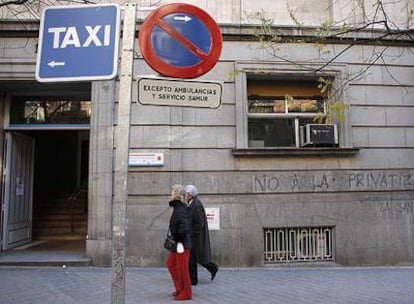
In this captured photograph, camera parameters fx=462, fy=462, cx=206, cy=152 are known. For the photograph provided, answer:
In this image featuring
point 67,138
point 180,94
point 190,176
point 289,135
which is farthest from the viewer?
point 67,138

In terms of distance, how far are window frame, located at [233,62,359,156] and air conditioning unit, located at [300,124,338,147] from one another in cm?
16

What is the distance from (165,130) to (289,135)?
294cm

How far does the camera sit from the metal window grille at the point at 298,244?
10.1 m

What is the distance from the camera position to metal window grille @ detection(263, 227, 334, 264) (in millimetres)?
10125

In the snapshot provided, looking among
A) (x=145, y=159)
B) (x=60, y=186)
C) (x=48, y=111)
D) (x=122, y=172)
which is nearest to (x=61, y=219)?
(x=60, y=186)

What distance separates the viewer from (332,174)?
1027 cm

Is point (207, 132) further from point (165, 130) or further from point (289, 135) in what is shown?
point (289, 135)

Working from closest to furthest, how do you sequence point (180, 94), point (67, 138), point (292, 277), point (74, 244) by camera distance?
1. point (180, 94)
2. point (292, 277)
3. point (74, 244)
4. point (67, 138)

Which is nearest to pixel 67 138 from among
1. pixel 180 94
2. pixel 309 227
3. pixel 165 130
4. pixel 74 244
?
pixel 74 244

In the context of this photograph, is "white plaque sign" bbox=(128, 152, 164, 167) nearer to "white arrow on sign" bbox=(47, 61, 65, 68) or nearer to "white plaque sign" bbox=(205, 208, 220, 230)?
"white plaque sign" bbox=(205, 208, 220, 230)

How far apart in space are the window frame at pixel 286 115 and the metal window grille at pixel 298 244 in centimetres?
172

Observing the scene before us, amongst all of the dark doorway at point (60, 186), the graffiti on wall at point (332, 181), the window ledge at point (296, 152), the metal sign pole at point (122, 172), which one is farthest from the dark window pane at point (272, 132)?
the metal sign pole at point (122, 172)

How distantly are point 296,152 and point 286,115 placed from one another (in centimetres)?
106

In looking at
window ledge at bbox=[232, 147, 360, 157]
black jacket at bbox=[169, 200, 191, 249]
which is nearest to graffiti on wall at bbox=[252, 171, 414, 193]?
window ledge at bbox=[232, 147, 360, 157]
